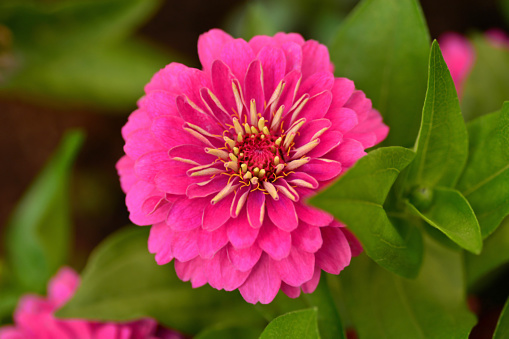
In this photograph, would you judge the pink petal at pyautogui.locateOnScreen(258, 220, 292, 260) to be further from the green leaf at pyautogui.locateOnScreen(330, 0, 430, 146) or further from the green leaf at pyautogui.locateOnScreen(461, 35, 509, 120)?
the green leaf at pyautogui.locateOnScreen(461, 35, 509, 120)

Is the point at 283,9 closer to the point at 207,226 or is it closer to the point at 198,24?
the point at 198,24

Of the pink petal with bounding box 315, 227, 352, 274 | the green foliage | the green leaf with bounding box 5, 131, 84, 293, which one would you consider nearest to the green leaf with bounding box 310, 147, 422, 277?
the pink petal with bounding box 315, 227, 352, 274

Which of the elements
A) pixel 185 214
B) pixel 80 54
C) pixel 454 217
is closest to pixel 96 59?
pixel 80 54

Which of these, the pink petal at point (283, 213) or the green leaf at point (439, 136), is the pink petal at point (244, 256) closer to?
the pink petal at point (283, 213)

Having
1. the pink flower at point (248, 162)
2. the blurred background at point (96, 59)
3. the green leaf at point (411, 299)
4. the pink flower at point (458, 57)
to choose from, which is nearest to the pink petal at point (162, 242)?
the pink flower at point (248, 162)

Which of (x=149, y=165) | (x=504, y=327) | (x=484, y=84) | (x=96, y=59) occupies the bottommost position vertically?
(x=504, y=327)

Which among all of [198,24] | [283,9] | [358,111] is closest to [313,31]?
[283,9]

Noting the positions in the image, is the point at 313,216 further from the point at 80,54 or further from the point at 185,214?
the point at 80,54
